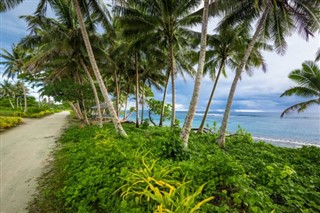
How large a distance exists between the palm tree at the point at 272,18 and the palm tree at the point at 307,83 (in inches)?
109

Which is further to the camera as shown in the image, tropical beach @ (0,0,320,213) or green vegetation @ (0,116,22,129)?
green vegetation @ (0,116,22,129)

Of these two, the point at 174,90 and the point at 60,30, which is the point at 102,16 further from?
the point at 174,90

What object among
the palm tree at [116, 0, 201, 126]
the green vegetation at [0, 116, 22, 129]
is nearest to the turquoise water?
the palm tree at [116, 0, 201, 126]

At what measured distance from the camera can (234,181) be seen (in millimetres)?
2840

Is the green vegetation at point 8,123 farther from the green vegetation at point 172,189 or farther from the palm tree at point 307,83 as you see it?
the palm tree at point 307,83

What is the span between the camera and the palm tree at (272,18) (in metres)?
6.92

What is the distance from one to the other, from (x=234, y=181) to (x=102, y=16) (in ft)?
32.6

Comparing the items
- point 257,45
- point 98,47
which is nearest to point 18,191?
point 98,47

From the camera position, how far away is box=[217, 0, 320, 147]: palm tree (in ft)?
22.7

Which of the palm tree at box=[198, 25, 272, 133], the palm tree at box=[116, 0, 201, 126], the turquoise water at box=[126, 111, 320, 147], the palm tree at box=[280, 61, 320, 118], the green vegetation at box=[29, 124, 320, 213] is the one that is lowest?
the turquoise water at box=[126, 111, 320, 147]

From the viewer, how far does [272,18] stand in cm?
833

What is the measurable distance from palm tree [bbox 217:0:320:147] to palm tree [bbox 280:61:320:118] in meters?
2.77

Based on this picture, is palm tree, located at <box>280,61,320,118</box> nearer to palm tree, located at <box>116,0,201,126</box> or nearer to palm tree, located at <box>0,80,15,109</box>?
palm tree, located at <box>116,0,201,126</box>

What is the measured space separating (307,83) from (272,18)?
486 centimetres
